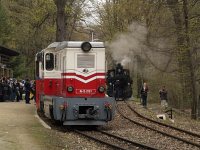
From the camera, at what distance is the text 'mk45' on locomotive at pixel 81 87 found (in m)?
18.6

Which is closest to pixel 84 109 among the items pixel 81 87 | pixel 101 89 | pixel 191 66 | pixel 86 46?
pixel 81 87

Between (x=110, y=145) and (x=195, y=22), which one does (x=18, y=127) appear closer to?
(x=110, y=145)

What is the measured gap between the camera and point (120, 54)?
36625 mm

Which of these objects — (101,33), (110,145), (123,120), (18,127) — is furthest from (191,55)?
(101,33)

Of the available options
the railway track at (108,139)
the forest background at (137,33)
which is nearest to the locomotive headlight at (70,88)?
the railway track at (108,139)

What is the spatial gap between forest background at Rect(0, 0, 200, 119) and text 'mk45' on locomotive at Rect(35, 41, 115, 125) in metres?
8.90

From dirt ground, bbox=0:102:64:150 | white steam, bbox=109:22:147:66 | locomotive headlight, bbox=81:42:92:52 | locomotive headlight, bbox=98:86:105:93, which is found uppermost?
white steam, bbox=109:22:147:66

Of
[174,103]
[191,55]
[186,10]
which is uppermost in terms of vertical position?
[186,10]

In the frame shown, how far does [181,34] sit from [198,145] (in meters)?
19.5

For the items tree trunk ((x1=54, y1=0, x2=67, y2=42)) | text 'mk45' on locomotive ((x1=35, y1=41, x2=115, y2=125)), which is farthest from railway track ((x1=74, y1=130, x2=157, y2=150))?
tree trunk ((x1=54, y1=0, x2=67, y2=42))

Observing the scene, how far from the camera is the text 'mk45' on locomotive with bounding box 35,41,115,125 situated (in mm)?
18627

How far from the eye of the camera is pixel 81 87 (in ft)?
62.9

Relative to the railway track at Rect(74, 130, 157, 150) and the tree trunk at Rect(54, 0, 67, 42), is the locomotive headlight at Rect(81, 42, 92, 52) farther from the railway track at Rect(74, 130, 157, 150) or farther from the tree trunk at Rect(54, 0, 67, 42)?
the tree trunk at Rect(54, 0, 67, 42)

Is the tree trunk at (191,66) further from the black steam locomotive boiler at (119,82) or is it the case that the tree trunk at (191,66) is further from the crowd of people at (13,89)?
the crowd of people at (13,89)
